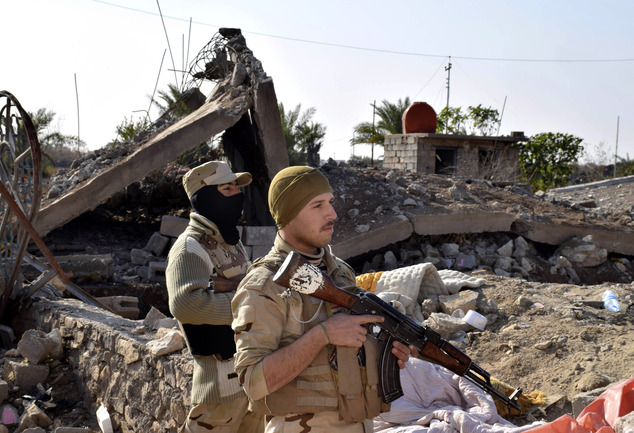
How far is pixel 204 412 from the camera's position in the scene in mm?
2793

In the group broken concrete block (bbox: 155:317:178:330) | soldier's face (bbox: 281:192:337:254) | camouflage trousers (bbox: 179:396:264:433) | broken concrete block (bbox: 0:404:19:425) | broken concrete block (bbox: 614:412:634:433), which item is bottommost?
broken concrete block (bbox: 0:404:19:425)

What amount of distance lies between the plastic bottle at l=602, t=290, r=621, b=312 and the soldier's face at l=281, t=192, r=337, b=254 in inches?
185

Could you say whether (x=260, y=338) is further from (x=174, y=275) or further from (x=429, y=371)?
(x=429, y=371)

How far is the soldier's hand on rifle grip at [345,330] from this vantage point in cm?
190

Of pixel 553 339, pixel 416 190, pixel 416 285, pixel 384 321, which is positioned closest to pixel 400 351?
pixel 384 321

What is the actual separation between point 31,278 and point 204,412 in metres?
6.13

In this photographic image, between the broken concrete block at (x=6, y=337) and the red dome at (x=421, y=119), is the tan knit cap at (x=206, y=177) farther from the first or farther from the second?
the red dome at (x=421, y=119)

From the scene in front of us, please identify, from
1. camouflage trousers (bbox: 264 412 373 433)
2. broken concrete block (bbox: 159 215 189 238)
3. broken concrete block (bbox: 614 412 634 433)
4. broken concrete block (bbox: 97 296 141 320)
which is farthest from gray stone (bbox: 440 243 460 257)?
camouflage trousers (bbox: 264 412 373 433)

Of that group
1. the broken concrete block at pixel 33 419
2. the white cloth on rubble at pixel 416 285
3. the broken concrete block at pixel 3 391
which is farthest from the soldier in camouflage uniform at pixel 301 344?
the white cloth on rubble at pixel 416 285

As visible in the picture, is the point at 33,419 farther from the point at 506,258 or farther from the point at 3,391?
the point at 506,258

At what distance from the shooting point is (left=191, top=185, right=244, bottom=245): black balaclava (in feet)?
10.4

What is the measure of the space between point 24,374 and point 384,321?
3635 mm

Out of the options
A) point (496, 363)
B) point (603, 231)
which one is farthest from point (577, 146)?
point (496, 363)

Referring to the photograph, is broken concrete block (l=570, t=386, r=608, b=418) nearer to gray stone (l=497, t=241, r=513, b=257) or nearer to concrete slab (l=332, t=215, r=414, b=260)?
concrete slab (l=332, t=215, r=414, b=260)
